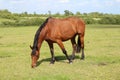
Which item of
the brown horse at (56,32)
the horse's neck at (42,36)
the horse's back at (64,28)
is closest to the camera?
the brown horse at (56,32)

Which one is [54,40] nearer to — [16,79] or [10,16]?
[16,79]

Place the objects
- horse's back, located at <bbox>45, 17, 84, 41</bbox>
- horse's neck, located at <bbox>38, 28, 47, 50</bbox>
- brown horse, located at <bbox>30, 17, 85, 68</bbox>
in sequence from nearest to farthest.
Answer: brown horse, located at <bbox>30, 17, 85, 68</bbox>
horse's neck, located at <bbox>38, 28, 47, 50</bbox>
horse's back, located at <bbox>45, 17, 84, 41</bbox>

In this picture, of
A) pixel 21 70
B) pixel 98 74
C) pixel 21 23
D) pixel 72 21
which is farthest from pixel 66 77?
pixel 21 23

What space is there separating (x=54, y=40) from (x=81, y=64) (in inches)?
61.7

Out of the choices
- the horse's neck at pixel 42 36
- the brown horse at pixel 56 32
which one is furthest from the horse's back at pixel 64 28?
the horse's neck at pixel 42 36

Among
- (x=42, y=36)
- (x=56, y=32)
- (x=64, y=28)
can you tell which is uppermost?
(x=64, y=28)

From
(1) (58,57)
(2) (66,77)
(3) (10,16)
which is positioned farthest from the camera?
(3) (10,16)

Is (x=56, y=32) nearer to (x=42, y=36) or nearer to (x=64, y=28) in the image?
(x=64, y=28)

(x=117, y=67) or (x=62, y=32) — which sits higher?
(x=62, y=32)

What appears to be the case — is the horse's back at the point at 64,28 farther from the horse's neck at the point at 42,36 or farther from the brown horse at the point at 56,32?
the horse's neck at the point at 42,36

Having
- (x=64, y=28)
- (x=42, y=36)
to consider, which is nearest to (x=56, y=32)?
(x=64, y=28)

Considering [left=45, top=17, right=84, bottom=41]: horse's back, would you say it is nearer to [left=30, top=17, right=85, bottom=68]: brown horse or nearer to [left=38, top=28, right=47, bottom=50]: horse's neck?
[left=30, top=17, right=85, bottom=68]: brown horse

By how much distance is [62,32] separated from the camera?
12258 mm

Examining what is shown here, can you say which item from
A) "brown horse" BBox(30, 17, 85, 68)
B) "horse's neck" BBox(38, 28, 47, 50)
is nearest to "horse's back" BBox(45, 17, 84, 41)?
"brown horse" BBox(30, 17, 85, 68)
